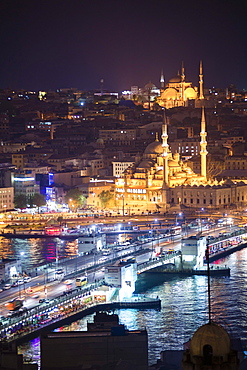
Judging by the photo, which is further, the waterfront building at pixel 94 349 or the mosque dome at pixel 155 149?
the mosque dome at pixel 155 149

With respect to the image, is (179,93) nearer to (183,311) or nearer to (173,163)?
(173,163)

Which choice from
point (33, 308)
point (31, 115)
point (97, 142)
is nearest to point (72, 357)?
point (33, 308)

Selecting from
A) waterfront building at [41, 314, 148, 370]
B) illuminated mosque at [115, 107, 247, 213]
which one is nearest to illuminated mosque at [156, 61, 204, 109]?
illuminated mosque at [115, 107, 247, 213]

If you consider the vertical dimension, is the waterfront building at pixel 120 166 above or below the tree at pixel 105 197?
above

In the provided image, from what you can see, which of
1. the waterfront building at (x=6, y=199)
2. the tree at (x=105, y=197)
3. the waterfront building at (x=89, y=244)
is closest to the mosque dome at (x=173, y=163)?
the tree at (x=105, y=197)

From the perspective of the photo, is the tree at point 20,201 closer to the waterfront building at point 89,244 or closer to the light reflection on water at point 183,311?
the waterfront building at point 89,244

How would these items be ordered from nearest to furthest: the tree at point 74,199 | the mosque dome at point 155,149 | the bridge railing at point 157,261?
the bridge railing at point 157,261, the tree at point 74,199, the mosque dome at point 155,149

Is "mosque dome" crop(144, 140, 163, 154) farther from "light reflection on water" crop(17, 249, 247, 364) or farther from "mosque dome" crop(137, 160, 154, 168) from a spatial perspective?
"light reflection on water" crop(17, 249, 247, 364)
